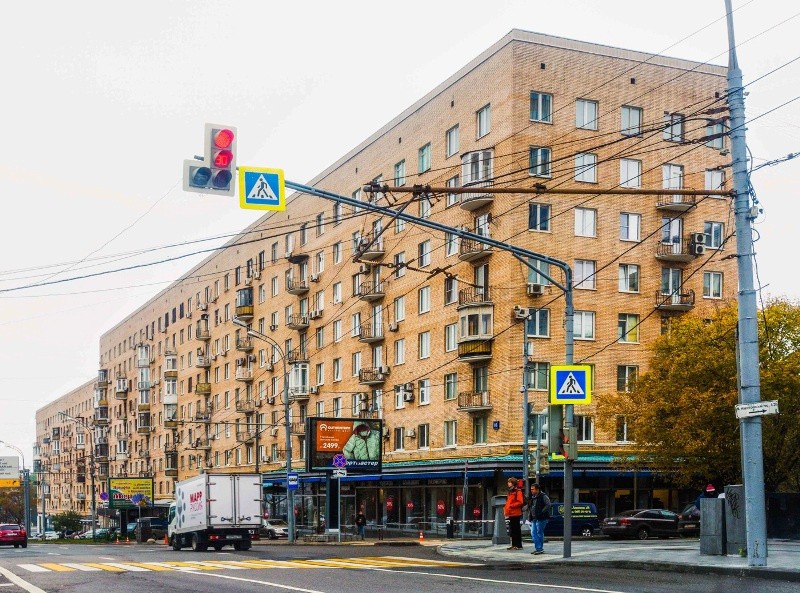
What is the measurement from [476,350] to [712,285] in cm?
1265

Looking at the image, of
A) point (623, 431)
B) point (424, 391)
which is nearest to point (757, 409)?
point (623, 431)

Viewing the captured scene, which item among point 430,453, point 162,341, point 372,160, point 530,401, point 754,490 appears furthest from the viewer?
point 162,341

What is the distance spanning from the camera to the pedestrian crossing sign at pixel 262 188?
16.4 meters

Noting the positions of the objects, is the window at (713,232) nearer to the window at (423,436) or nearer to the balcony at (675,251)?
the balcony at (675,251)

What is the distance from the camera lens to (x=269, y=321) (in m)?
79.5

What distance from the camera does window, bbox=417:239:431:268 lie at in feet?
189

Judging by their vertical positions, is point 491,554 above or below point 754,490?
below

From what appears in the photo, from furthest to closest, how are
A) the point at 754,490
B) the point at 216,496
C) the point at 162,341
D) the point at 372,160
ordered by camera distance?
1. the point at 162,341
2. the point at 372,160
3. the point at 216,496
4. the point at 754,490

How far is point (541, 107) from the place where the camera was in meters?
51.8

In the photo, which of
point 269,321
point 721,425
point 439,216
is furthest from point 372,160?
point 721,425

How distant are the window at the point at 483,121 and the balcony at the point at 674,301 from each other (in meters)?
11.3

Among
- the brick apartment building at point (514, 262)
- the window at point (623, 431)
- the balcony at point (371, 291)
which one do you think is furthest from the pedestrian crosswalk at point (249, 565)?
the balcony at point (371, 291)

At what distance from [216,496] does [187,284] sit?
6393cm

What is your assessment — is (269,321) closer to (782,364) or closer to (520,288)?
(520,288)
